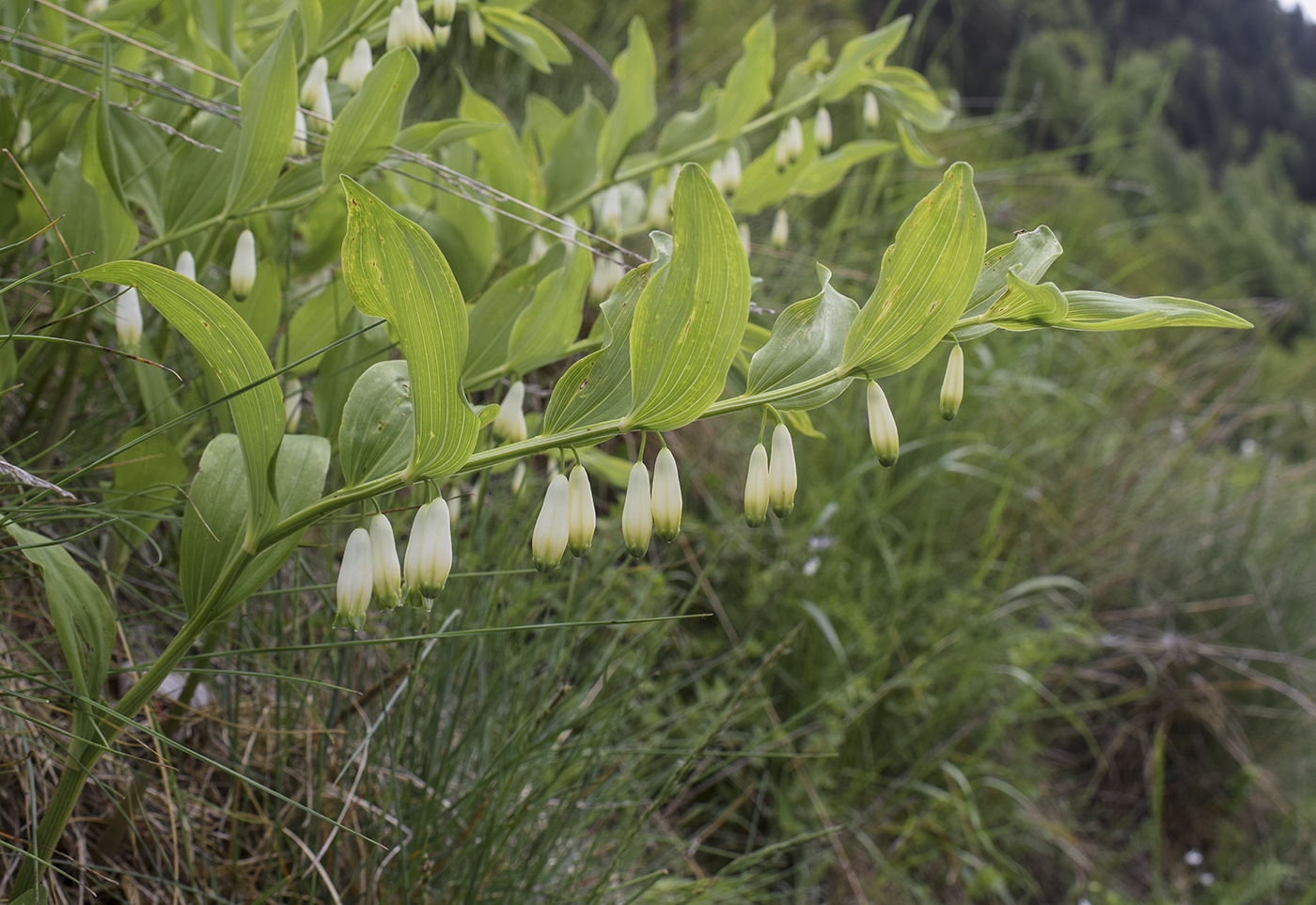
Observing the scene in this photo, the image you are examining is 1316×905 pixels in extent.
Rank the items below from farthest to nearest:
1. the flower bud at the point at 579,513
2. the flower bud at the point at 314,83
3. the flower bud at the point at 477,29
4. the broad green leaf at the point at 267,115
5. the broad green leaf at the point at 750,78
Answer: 1. the broad green leaf at the point at 750,78
2. the flower bud at the point at 477,29
3. the flower bud at the point at 314,83
4. the broad green leaf at the point at 267,115
5. the flower bud at the point at 579,513

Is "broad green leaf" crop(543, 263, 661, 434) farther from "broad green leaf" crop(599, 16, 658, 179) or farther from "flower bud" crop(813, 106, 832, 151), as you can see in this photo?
"flower bud" crop(813, 106, 832, 151)

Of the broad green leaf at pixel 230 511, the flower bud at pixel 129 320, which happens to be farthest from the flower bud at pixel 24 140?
the broad green leaf at pixel 230 511

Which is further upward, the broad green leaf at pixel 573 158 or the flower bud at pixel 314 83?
the flower bud at pixel 314 83

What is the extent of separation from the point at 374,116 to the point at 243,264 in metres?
0.22

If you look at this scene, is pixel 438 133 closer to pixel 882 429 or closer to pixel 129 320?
pixel 129 320

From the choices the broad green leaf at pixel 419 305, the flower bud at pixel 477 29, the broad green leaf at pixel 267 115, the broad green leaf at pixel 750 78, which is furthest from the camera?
the broad green leaf at pixel 750 78

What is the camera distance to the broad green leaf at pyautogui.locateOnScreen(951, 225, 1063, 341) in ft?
2.27

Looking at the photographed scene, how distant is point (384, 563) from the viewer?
662 mm

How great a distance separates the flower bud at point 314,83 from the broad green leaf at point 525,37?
280 millimetres

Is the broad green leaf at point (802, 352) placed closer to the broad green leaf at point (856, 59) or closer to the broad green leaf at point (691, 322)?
the broad green leaf at point (691, 322)

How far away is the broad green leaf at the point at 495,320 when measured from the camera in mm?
973

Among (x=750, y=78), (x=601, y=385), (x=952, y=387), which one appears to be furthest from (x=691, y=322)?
(x=750, y=78)

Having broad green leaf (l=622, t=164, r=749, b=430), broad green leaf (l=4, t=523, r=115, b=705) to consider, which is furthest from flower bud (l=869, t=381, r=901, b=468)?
broad green leaf (l=4, t=523, r=115, b=705)

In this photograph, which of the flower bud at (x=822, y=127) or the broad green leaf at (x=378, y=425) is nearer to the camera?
the broad green leaf at (x=378, y=425)
